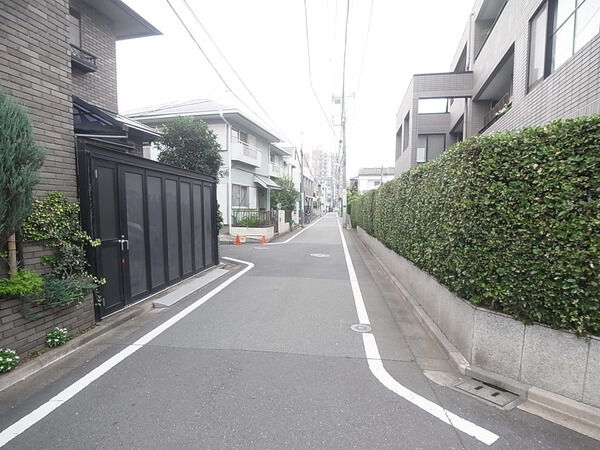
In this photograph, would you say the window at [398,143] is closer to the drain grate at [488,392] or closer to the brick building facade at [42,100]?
the drain grate at [488,392]

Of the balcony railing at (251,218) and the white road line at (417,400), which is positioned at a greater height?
the balcony railing at (251,218)

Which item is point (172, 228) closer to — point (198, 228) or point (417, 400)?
point (198, 228)

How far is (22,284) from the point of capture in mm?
3244

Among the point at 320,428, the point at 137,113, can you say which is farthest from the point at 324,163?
the point at 320,428

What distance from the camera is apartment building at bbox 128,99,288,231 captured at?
17141 mm

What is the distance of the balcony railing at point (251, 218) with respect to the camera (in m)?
16.7

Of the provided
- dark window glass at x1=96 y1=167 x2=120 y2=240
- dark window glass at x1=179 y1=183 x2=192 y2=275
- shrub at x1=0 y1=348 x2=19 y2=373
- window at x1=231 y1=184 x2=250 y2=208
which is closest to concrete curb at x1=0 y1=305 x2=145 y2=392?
shrub at x1=0 y1=348 x2=19 y2=373

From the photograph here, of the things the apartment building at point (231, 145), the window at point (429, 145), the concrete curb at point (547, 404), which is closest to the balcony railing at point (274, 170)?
the apartment building at point (231, 145)

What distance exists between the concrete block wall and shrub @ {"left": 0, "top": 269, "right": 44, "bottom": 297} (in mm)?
4745

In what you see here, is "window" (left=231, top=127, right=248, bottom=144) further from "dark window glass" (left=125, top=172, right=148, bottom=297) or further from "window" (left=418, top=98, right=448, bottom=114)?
"dark window glass" (left=125, top=172, right=148, bottom=297)

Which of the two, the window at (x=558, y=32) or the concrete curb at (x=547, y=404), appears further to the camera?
the window at (x=558, y=32)

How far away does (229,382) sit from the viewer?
3102 mm

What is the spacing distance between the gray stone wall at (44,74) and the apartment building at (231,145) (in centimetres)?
1174

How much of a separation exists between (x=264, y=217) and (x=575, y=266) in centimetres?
1537
